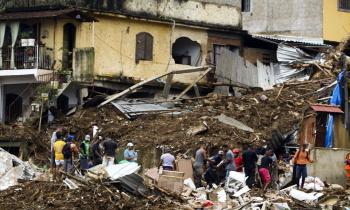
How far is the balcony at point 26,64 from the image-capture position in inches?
1427

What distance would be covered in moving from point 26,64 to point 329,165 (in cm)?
1240

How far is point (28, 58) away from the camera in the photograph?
3666cm

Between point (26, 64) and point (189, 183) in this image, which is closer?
point (189, 183)

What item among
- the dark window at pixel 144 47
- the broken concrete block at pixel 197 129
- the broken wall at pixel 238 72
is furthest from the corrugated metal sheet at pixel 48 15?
the broken concrete block at pixel 197 129

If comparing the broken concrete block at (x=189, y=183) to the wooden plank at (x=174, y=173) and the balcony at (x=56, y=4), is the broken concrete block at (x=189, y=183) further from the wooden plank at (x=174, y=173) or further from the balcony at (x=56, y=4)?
the balcony at (x=56, y=4)

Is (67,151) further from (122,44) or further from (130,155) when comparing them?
(122,44)

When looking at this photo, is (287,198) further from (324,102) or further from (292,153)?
(324,102)

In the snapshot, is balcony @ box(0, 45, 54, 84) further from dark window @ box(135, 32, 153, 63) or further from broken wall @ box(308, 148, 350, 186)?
broken wall @ box(308, 148, 350, 186)

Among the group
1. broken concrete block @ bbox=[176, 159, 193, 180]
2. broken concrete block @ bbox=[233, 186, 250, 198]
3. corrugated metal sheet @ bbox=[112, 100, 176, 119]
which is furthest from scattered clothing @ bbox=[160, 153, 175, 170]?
corrugated metal sheet @ bbox=[112, 100, 176, 119]

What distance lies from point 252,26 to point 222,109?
1151cm

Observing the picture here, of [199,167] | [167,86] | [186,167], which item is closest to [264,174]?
[199,167]

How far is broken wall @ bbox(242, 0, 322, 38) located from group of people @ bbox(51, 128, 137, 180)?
15.4m

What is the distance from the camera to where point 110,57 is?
3788 centimetres

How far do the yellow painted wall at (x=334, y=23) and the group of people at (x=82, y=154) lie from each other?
51.5 ft
